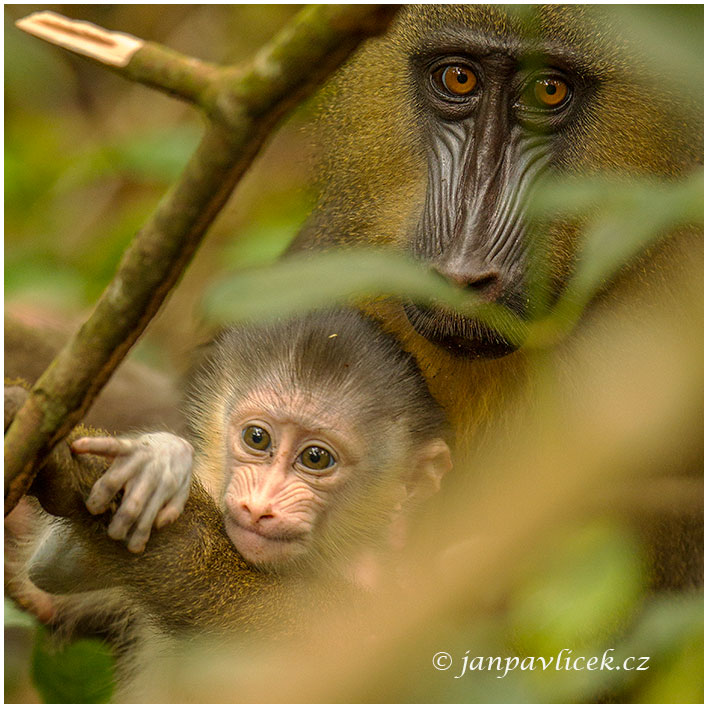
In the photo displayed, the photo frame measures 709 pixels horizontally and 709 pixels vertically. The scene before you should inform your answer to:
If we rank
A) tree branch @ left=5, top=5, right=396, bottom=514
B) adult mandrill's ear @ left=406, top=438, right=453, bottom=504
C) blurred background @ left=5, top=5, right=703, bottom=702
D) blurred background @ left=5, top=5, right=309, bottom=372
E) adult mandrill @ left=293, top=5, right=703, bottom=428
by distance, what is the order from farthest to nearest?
blurred background @ left=5, top=5, right=309, bottom=372 → adult mandrill's ear @ left=406, top=438, right=453, bottom=504 → adult mandrill @ left=293, top=5, right=703, bottom=428 → blurred background @ left=5, top=5, right=703, bottom=702 → tree branch @ left=5, top=5, right=396, bottom=514

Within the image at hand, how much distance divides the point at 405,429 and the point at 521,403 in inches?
14.0

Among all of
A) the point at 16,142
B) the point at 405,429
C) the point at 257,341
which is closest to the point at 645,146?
the point at 405,429

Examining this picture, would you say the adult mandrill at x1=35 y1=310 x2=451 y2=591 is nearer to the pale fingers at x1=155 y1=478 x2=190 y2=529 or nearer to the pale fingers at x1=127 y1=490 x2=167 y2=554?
the pale fingers at x1=155 y1=478 x2=190 y2=529

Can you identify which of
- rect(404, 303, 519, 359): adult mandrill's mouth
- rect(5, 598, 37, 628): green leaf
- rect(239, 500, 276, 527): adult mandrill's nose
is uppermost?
rect(404, 303, 519, 359): adult mandrill's mouth

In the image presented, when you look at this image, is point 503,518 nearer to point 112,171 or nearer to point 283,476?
point 283,476

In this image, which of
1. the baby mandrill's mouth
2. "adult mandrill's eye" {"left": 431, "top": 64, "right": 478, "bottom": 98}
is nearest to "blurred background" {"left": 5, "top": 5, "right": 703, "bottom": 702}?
the baby mandrill's mouth

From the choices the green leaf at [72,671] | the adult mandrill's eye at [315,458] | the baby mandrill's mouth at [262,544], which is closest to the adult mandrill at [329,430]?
the adult mandrill's eye at [315,458]

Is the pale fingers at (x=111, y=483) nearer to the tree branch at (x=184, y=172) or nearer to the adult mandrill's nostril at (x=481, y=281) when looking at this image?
the tree branch at (x=184, y=172)

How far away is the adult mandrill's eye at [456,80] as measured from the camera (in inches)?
104

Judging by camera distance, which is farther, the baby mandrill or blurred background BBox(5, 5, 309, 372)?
blurred background BBox(5, 5, 309, 372)

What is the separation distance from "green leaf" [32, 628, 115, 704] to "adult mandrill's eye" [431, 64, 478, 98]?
1.75m

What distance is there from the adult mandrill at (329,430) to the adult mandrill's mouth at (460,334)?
1.01 feet

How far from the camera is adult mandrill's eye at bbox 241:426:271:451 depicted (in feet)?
9.02

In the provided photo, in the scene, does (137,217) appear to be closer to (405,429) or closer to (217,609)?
(405,429)
